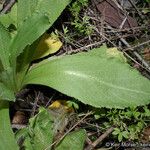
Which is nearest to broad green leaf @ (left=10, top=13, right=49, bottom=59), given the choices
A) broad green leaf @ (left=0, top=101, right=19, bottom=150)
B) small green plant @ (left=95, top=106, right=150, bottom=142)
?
broad green leaf @ (left=0, top=101, right=19, bottom=150)

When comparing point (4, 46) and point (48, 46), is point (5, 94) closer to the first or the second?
point (4, 46)

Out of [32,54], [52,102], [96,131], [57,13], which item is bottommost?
[96,131]

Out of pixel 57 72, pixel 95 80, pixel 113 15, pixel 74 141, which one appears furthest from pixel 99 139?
pixel 113 15

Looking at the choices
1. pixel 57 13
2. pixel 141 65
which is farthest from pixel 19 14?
pixel 141 65

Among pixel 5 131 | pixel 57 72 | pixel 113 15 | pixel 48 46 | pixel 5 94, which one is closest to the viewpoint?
A: pixel 5 94

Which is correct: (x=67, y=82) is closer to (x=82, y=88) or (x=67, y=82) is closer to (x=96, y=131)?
(x=82, y=88)

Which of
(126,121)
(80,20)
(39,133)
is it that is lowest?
(126,121)
